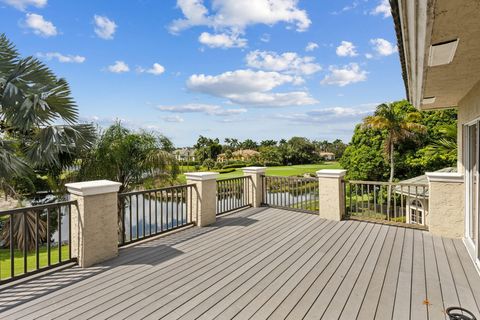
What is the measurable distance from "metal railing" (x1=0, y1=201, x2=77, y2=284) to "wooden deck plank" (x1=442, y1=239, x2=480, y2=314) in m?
→ 4.48

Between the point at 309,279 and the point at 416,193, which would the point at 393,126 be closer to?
the point at 416,193

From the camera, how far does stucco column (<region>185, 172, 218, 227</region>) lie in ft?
18.3

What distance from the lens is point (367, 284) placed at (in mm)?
3086

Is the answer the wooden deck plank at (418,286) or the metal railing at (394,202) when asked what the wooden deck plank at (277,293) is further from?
the metal railing at (394,202)

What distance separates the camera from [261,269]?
138 inches

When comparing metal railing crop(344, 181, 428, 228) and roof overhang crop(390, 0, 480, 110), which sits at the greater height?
roof overhang crop(390, 0, 480, 110)

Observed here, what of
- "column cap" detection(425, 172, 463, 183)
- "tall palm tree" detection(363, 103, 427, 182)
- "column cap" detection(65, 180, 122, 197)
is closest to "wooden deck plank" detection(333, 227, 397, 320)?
"column cap" detection(425, 172, 463, 183)

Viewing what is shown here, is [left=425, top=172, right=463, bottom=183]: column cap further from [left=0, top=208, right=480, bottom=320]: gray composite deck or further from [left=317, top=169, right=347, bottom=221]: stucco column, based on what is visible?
[left=317, top=169, right=347, bottom=221]: stucco column

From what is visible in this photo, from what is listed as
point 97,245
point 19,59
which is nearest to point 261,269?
point 97,245

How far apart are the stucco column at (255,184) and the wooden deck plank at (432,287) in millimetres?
3937

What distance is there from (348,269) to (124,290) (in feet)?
9.11

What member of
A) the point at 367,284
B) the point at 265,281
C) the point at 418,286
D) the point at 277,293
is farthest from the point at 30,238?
the point at 418,286

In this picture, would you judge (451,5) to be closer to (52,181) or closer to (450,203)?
(450,203)

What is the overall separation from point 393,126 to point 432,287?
17120 millimetres
